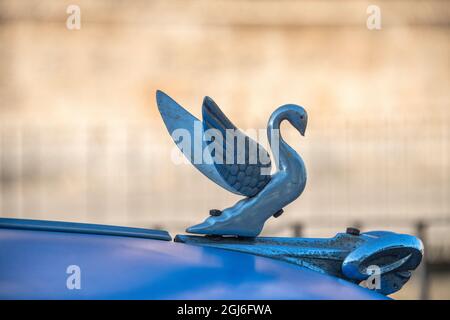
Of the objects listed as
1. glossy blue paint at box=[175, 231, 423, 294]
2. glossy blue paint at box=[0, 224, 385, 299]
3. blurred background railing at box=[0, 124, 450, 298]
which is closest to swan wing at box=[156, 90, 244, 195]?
glossy blue paint at box=[175, 231, 423, 294]

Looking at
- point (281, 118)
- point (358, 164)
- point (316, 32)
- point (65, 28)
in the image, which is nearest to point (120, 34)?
point (65, 28)

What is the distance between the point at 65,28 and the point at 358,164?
15.4 ft

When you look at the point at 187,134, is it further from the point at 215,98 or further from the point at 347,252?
the point at 215,98

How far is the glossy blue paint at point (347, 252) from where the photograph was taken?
6.27 feet

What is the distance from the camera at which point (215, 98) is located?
13648mm

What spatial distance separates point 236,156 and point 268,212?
0.14 metres

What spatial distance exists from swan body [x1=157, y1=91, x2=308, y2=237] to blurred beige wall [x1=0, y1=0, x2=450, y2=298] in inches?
356

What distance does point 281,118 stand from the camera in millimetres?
2135

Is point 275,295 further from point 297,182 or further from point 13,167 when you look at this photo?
point 13,167

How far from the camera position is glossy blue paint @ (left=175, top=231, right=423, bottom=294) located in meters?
1.91

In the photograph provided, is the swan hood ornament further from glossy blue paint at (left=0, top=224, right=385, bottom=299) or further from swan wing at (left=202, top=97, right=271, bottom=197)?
glossy blue paint at (left=0, top=224, right=385, bottom=299)

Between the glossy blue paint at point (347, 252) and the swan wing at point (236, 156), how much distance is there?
12 cm

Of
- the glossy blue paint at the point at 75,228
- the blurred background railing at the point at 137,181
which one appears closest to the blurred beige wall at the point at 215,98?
the blurred background railing at the point at 137,181

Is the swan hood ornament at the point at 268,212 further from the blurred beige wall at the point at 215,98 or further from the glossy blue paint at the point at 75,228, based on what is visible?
the blurred beige wall at the point at 215,98
